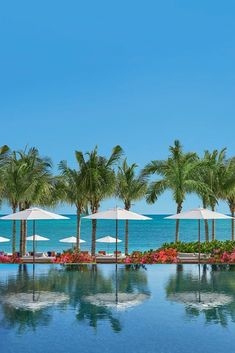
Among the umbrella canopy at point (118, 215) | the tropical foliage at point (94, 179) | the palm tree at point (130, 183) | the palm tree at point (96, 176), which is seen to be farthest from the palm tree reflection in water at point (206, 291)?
the palm tree at point (130, 183)

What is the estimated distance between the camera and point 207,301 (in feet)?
49.7

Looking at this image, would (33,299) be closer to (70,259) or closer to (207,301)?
(207,301)

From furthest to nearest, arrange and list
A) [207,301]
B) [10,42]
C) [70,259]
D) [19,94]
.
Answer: [19,94] < [10,42] < [70,259] < [207,301]

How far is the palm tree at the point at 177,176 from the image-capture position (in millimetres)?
30891

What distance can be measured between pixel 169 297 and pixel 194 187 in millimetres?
15704

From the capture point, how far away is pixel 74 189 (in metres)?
32.7

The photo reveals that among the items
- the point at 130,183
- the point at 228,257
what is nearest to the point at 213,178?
the point at 130,183

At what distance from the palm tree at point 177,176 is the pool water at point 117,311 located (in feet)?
31.5

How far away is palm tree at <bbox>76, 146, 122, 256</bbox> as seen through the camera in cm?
3067

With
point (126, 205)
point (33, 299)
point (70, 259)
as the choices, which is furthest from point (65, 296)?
point (126, 205)

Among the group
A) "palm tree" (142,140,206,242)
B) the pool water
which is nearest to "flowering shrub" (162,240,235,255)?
"palm tree" (142,140,206,242)

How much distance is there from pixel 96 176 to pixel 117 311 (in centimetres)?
1745

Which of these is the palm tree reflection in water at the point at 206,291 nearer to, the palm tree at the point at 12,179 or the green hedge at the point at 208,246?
the green hedge at the point at 208,246

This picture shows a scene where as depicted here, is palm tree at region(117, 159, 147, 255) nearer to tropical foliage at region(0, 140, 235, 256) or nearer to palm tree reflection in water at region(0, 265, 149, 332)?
tropical foliage at region(0, 140, 235, 256)
